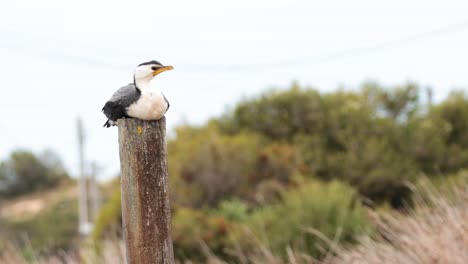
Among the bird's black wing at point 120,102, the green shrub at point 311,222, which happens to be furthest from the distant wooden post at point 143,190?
the green shrub at point 311,222

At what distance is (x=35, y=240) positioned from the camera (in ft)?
92.2

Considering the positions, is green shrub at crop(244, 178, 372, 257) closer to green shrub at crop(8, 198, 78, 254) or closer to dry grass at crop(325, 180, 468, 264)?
dry grass at crop(325, 180, 468, 264)

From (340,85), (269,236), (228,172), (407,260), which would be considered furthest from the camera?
(340,85)

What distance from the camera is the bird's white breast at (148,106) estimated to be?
3.04 meters

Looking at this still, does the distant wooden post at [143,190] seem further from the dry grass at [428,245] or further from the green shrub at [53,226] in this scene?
the green shrub at [53,226]

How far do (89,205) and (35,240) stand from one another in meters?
5.65

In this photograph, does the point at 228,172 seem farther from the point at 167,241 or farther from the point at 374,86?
the point at 167,241

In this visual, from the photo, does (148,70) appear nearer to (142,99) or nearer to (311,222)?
(142,99)

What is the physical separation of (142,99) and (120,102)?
0.12 m

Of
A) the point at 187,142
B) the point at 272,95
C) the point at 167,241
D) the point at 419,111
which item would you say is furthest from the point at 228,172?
the point at 167,241

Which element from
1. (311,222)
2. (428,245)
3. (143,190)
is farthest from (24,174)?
(143,190)

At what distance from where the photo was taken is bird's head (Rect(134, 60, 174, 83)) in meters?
3.10

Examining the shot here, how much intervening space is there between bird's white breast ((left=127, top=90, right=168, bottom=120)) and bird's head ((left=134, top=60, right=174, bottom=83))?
0.07m

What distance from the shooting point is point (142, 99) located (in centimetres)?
304
